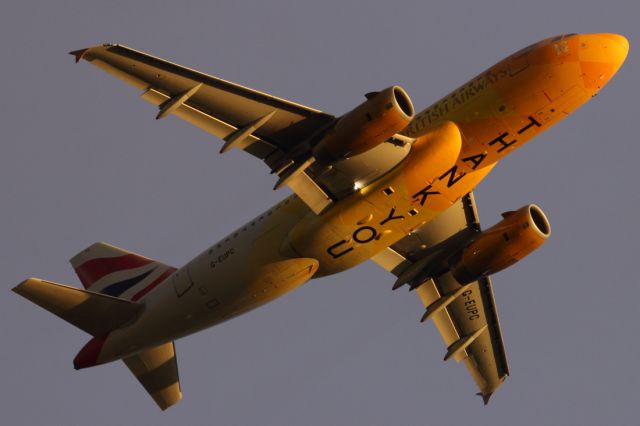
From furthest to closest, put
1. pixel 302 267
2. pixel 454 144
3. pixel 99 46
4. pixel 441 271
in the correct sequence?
pixel 441 271
pixel 302 267
pixel 454 144
pixel 99 46

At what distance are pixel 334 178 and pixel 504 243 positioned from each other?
859 cm

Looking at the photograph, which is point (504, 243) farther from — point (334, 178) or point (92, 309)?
point (92, 309)

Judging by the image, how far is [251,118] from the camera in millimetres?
37781

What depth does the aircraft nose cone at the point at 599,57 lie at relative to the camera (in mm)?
37812

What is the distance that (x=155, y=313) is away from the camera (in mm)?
42688

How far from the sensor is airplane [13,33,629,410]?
3681 cm

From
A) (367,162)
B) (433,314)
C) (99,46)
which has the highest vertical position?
(99,46)

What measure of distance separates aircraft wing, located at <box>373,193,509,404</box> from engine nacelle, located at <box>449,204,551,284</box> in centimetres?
130

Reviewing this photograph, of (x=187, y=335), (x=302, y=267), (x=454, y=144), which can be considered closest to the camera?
(x=454, y=144)

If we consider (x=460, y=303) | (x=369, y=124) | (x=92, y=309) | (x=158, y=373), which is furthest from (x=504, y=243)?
(x=92, y=309)

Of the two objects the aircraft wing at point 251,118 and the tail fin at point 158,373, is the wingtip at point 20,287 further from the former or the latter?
the aircraft wing at point 251,118

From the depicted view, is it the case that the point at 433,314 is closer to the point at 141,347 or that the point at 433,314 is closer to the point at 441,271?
the point at 441,271

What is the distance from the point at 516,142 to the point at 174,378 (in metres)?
18.0

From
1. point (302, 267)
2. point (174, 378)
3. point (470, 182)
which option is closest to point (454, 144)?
point (470, 182)
